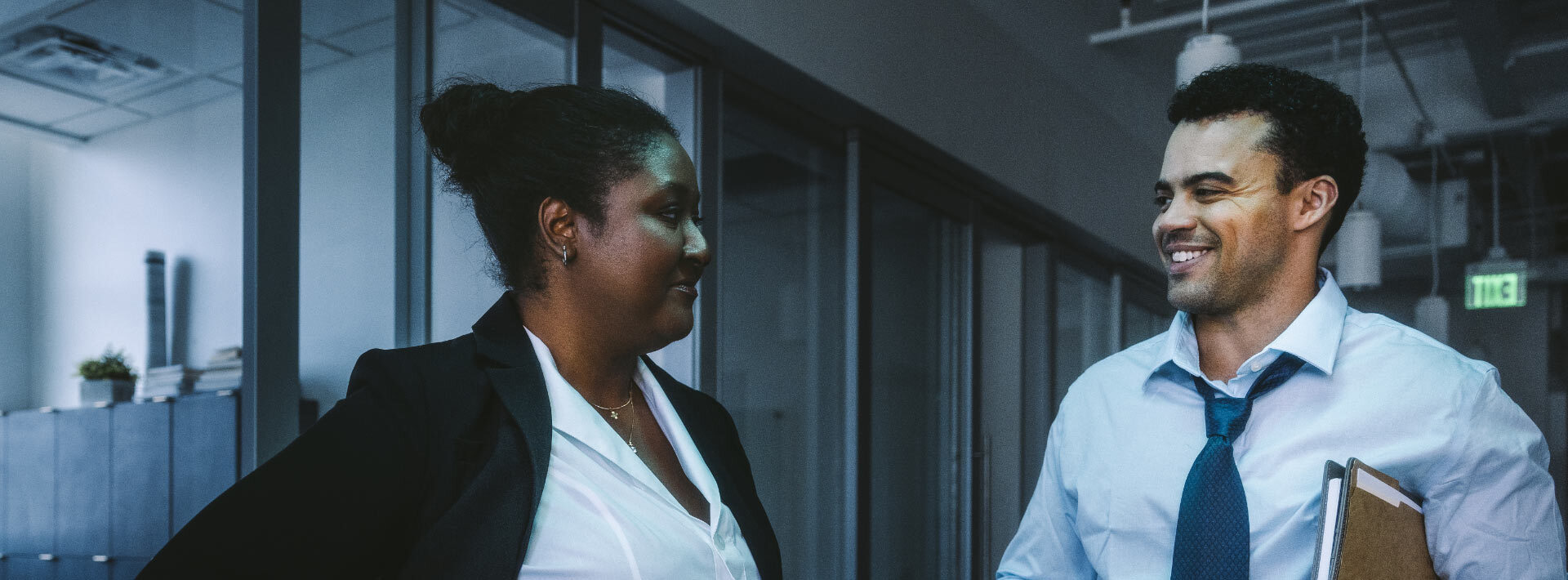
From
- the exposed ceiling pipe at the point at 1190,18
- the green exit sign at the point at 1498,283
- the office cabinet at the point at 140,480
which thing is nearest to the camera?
the office cabinet at the point at 140,480

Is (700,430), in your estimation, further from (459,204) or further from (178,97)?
(178,97)

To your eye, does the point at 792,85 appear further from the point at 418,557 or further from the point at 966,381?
the point at 418,557

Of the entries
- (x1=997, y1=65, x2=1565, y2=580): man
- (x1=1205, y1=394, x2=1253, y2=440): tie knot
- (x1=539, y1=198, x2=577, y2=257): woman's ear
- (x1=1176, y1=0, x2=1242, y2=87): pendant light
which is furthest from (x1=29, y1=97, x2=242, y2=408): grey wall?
(x1=1176, y1=0, x2=1242, y2=87): pendant light

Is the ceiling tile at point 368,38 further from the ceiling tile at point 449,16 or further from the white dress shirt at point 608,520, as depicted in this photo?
the white dress shirt at point 608,520

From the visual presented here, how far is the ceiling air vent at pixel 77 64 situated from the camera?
6.39 feet

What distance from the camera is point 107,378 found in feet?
7.39

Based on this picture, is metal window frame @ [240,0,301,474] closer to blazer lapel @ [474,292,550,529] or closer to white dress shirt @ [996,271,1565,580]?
blazer lapel @ [474,292,550,529]

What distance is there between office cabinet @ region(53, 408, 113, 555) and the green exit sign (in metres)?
7.11

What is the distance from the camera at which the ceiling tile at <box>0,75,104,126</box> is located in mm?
1911

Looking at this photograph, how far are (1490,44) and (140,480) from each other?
6306mm

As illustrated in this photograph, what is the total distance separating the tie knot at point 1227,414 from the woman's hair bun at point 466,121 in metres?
1.01

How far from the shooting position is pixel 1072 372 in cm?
657

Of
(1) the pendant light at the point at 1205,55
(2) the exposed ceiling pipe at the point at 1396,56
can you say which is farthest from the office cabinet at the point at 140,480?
(2) the exposed ceiling pipe at the point at 1396,56

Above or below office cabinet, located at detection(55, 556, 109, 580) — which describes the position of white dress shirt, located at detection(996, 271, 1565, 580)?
above
